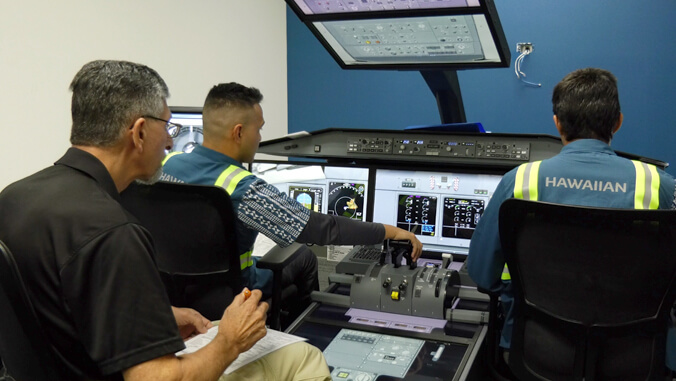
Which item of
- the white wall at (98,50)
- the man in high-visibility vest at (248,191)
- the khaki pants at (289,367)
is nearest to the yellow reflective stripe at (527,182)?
the man in high-visibility vest at (248,191)

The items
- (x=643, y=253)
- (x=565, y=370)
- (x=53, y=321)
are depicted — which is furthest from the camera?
(x=565, y=370)

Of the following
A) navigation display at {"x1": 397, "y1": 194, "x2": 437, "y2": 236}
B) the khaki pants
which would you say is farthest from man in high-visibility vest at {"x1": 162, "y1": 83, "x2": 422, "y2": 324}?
the khaki pants

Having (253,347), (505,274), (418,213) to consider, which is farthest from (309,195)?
(253,347)

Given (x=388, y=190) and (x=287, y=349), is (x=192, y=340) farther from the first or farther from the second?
(x=388, y=190)

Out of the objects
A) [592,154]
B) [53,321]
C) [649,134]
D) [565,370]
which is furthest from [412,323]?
[649,134]

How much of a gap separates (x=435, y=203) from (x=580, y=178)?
0.84 meters

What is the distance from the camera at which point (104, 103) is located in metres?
1.18

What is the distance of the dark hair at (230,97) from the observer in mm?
2123

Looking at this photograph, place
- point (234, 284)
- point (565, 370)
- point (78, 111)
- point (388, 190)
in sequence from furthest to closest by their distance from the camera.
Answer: point (388, 190)
point (234, 284)
point (565, 370)
point (78, 111)

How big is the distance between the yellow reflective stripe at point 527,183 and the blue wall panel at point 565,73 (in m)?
2.39

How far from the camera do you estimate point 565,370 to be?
1.53 metres

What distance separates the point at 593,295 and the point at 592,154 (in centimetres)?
45

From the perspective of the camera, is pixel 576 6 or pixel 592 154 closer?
pixel 592 154

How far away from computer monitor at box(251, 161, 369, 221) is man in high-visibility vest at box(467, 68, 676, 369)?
2.63ft
